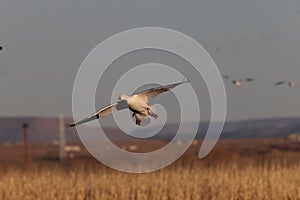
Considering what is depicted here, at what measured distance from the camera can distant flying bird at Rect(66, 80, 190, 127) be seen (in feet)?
37.3

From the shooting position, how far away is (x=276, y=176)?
71.5 feet

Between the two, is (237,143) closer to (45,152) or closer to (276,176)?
(45,152)

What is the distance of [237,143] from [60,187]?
4378 inches

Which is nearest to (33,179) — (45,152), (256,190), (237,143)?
(256,190)

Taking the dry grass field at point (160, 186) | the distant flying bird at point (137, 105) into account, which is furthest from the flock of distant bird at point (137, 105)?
the dry grass field at point (160, 186)

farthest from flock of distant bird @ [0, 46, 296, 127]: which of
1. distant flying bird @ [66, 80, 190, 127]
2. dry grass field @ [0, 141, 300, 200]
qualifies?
dry grass field @ [0, 141, 300, 200]

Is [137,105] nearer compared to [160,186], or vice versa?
[137,105]

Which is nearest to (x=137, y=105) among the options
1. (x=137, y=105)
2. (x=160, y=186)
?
(x=137, y=105)

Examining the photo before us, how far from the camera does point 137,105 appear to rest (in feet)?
37.7

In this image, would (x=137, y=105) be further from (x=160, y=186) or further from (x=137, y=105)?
(x=160, y=186)

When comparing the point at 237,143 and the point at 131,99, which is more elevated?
the point at 237,143

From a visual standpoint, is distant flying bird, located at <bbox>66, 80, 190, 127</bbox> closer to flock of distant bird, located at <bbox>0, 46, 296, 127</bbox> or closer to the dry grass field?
flock of distant bird, located at <bbox>0, 46, 296, 127</bbox>

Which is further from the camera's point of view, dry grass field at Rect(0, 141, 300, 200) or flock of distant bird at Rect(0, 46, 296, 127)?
dry grass field at Rect(0, 141, 300, 200)

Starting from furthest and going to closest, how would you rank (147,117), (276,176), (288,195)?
(276,176), (288,195), (147,117)
